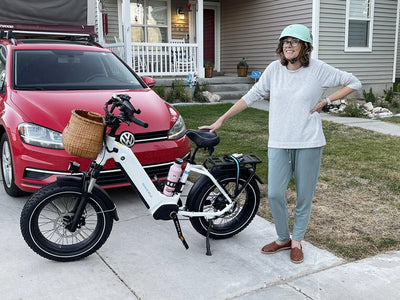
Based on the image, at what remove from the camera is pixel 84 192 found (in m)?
2.95

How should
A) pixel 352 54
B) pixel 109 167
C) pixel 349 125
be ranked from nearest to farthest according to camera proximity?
pixel 109 167 → pixel 349 125 → pixel 352 54

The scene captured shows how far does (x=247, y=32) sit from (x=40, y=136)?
11.0m

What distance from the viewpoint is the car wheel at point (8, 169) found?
4109 mm

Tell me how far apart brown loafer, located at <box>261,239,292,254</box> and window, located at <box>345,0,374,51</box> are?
9959 mm

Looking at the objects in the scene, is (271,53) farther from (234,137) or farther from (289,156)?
(289,156)

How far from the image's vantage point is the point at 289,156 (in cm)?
300

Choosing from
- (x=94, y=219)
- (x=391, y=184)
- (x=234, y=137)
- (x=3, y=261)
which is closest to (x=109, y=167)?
(x=94, y=219)

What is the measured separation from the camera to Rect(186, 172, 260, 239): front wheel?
323 cm

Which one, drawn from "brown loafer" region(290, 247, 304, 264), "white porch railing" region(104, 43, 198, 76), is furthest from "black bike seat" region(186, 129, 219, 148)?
"white porch railing" region(104, 43, 198, 76)

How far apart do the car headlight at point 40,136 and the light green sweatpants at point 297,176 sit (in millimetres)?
1919

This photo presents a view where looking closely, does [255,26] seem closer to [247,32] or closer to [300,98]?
[247,32]

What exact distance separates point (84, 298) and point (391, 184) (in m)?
3.62

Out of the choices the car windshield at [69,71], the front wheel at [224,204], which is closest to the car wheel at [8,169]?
the car windshield at [69,71]

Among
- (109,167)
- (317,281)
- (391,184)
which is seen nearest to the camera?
(317,281)
